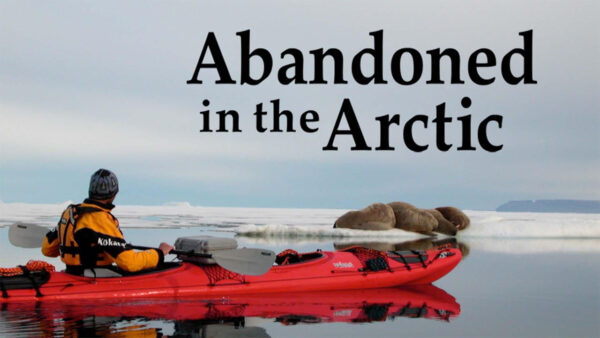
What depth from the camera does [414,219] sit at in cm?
1866

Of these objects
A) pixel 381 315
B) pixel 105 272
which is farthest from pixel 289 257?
pixel 105 272

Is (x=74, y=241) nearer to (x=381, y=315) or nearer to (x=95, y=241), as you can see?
(x=95, y=241)

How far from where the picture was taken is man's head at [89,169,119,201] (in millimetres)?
6227

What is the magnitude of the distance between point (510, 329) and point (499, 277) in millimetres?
3614

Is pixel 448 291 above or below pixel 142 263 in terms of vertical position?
below

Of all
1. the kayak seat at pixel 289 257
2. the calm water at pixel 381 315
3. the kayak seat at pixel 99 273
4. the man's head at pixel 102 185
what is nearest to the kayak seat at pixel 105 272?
the kayak seat at pixel 99 273

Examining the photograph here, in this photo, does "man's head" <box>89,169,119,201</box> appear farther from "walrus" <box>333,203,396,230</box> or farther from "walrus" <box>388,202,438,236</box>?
"walrus" <box>388,202,438,236</box>

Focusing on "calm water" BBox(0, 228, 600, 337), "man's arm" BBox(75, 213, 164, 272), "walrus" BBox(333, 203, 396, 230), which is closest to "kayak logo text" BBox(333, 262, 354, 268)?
"calm water" BBox(0, 228, 600, 337)

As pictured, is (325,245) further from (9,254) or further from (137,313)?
(137,313)

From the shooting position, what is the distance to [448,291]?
26.9 ft

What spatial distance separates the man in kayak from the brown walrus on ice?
483 inches

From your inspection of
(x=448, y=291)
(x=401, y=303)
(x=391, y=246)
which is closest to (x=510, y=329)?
(x=401, y=303)

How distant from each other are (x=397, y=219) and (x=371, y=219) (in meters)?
1.11

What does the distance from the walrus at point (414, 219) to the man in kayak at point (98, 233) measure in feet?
42.7
